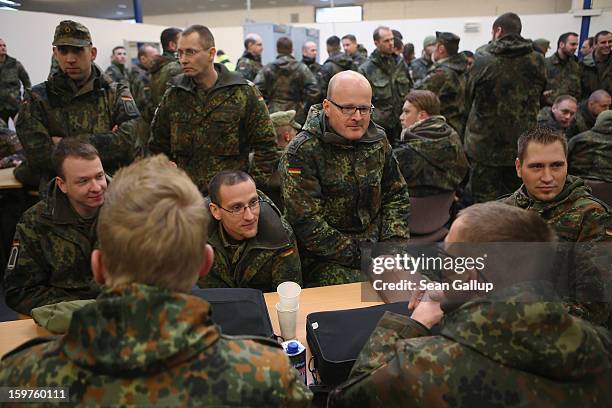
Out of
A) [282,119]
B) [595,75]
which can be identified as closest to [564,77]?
[595,75]

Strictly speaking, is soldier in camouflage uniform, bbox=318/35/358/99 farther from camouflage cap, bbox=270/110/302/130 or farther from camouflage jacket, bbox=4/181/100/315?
camouflage jacket, bbox=4/181/100/315

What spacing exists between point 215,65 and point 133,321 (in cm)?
250

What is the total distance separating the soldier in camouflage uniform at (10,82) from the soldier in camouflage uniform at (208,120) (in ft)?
11.1

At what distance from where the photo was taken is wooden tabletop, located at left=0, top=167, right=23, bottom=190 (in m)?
3.38

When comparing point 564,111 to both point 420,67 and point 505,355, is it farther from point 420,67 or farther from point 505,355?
point 505,355

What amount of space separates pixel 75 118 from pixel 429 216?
7.76 feet

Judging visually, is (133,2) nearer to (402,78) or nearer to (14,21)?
(14,21)

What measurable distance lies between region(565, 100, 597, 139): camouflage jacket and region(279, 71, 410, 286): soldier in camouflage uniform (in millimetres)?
3190

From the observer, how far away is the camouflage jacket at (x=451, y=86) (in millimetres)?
4730

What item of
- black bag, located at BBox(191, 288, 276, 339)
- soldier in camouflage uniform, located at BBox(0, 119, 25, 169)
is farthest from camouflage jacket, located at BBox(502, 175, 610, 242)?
soldier in camouflage uniform, located at BBox(0, 119, 25, 169)

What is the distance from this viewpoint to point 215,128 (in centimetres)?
296

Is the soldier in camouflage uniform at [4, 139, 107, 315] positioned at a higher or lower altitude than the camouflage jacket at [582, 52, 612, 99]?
lower

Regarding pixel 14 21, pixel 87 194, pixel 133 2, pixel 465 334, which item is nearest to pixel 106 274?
pixel 465 334

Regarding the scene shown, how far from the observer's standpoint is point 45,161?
2.95m
